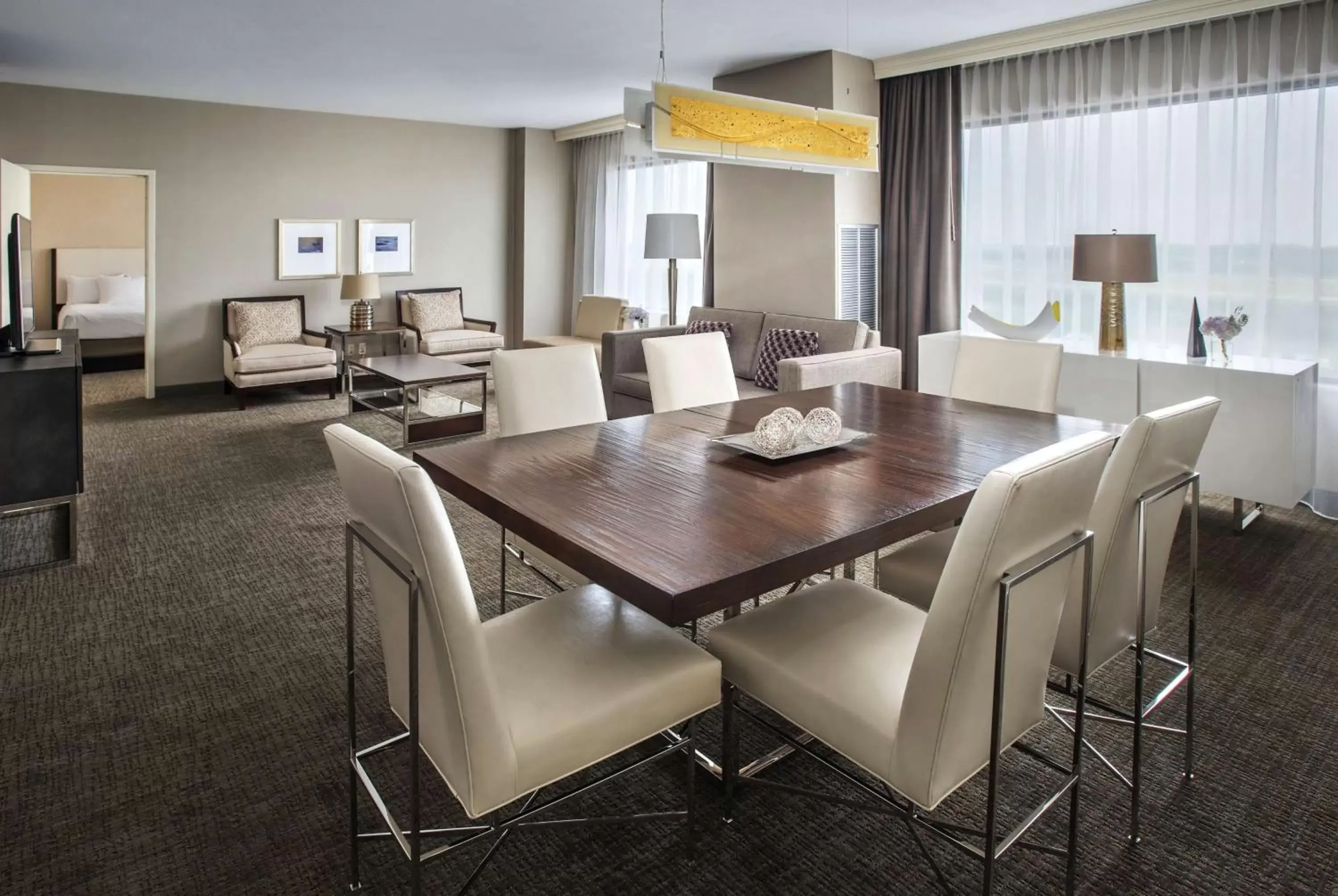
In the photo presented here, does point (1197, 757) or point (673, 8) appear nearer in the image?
point (1197, 757)

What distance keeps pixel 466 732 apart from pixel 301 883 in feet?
2.21

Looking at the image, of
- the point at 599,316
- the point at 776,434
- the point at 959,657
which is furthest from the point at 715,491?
the point at 599,316

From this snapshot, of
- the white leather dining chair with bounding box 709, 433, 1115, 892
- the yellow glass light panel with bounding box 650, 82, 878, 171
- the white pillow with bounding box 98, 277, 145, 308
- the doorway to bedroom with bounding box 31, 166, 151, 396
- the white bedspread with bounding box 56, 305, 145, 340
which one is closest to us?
the white leather dining chair with bounding box 709, 433, 1115, 892

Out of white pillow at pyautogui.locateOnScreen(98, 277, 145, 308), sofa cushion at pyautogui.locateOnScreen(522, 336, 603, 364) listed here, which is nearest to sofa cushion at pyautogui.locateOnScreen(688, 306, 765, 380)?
sofa cushion at pyautogui.locateOnScreen(522, 336, 603, 364)

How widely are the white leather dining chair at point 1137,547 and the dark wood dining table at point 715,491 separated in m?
0.25

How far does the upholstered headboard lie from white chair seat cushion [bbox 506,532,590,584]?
7.87 meters

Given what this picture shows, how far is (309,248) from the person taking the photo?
→ 784 centimetres

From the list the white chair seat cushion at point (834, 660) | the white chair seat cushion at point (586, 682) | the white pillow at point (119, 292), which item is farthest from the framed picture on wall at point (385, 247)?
the white chair seat cushion at point (834, 660)

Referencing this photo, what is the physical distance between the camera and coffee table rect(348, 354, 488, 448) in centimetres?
566

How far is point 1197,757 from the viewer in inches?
86.9

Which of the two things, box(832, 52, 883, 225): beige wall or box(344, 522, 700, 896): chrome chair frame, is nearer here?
box(344, 522, 700, 896): chrome chair frame

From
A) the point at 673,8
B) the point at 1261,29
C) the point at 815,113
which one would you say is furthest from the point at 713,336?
the point at 1261,29

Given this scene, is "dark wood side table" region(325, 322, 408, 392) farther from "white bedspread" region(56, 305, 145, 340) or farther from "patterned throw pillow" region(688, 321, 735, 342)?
"patterned throw pillow" region(688, 321, 735, 342)

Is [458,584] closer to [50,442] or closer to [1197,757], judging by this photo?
[1197,757]
